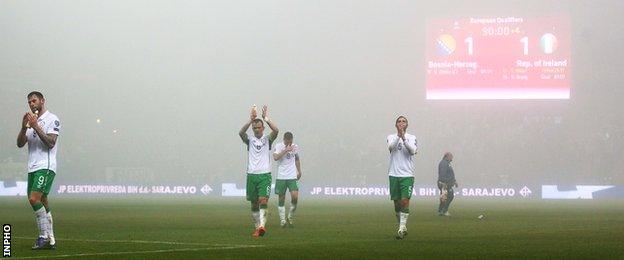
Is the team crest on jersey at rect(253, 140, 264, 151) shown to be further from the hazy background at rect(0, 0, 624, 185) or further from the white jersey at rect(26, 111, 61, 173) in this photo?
the hazy background at rect(0, 0, 624, 185)

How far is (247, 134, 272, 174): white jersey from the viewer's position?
2389 centimetres

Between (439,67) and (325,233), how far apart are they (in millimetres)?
44714

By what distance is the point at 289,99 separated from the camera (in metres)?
104

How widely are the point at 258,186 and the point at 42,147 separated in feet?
21.2

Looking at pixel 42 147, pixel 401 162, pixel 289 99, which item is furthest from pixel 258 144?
pixel 289 99

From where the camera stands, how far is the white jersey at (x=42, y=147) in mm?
18078

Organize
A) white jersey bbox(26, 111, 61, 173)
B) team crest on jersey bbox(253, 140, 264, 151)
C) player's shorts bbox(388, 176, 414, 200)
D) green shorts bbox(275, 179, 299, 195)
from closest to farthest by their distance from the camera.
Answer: white jersey bbox(26, 111, 61, 173) < player's shorts bbox(388, 176, 414, 200) < team crest on jersey bbox(253, 140, 264, 151) < green shorts bbox(275, 179, 299, 195)

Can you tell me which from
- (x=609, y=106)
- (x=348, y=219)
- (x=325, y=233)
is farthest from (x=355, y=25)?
(x=325, y=233)

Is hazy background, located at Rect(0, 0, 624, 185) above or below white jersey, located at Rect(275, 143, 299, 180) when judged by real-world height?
above

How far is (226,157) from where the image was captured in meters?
92.7

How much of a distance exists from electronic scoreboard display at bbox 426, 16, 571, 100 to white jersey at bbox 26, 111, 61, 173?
5099 cm

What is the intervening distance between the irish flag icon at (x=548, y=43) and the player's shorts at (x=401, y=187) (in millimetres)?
45141

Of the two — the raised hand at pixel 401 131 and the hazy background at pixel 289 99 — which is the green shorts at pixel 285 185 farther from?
the hazy background at pixel 289 99

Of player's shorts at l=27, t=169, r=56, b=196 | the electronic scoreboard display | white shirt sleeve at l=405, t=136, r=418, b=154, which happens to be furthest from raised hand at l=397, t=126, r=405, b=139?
the electronic scoreboard display
